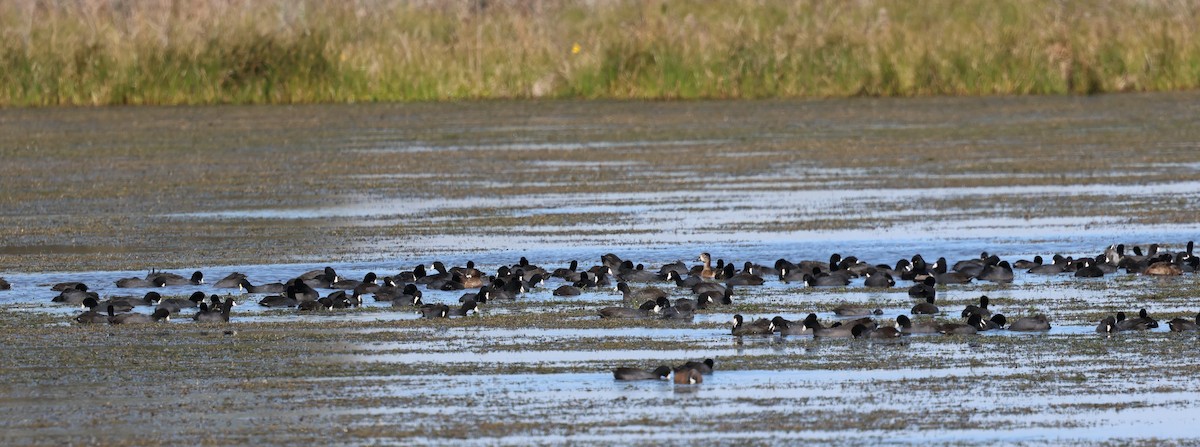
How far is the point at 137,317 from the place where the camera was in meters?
12.7

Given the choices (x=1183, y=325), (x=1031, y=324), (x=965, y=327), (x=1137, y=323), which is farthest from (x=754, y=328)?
(x=1183, y=325)

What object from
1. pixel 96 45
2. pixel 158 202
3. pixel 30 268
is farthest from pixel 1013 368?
pixel 96 45

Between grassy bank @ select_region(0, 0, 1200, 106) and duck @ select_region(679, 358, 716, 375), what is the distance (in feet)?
73.1

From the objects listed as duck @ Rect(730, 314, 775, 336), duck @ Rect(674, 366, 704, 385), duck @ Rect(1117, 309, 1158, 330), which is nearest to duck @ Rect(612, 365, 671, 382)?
duck @ Rect(674, 366, 704, 385)

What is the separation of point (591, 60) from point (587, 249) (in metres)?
17.3

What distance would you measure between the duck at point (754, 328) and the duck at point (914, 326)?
77cm

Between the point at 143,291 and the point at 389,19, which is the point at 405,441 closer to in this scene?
the point at 143,291

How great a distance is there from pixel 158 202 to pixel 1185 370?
40.4 feet

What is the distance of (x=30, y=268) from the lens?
51.3 ft

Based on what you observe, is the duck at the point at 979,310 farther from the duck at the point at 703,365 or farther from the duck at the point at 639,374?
the duck at the point at 639,374

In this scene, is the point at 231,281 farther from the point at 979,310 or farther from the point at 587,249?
the point at 979,310

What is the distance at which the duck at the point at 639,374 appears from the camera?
10523 mm

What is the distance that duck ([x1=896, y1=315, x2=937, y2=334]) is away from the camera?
39.7 ft

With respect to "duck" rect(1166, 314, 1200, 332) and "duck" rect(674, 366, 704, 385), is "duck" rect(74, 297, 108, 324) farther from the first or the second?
"duck" rect(1166, 314, 1200, 332)
